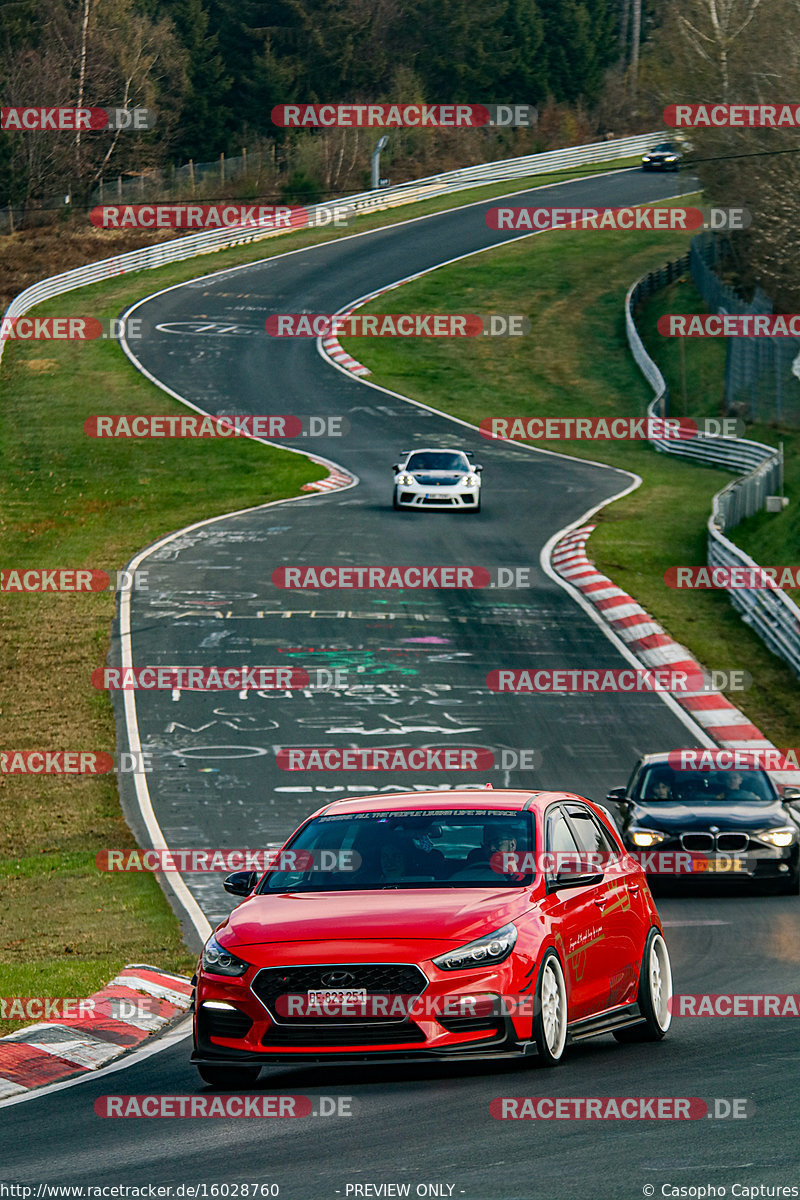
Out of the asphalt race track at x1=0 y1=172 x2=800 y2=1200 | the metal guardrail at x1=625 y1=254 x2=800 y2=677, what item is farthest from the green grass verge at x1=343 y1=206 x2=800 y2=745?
the asphalt race track at x1=0 y1=172 x2=800 y2=1200

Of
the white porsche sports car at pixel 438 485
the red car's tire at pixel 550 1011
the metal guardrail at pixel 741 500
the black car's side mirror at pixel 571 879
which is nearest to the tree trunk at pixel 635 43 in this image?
the metal guardrail at pixel 741 500

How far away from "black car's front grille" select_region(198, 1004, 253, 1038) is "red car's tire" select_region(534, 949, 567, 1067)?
1354mm

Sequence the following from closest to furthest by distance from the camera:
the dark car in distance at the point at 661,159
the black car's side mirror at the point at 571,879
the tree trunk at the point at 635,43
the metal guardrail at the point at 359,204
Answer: the black car's side mirror at the point at 571,879
the metal guardrail at the point at 359,204
the dark car in distance at the point at 661,159
the tree trunk at the point at 635,43

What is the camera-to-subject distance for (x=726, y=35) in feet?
221

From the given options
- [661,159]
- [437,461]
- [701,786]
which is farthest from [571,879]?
[661,159]

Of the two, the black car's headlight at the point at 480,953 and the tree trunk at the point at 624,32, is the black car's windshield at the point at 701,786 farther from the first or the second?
the tree trunk at the point at 624,32

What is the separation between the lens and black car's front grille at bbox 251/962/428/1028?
827cm

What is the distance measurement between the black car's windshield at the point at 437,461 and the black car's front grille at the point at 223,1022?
30327mm

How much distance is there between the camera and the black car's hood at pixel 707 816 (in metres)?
16.4

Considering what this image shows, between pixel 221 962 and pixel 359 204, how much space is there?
251 ft

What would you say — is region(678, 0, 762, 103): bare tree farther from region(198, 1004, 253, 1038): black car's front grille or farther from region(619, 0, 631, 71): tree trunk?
region(198, 1004, 253, 1038): black car's front grille

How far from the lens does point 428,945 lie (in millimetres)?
8328

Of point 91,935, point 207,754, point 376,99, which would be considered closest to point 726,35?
point 376,99

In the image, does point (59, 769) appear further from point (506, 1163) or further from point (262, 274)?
point (262, 274)
